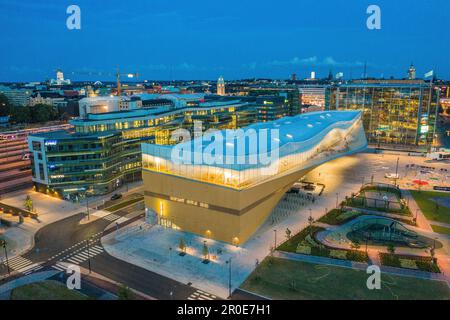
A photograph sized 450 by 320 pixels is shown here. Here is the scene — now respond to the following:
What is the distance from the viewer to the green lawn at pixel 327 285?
1710 inches

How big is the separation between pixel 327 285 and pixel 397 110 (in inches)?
4800

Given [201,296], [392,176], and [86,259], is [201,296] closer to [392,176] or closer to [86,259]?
[86,259]

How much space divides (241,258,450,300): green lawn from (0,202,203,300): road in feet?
28.5

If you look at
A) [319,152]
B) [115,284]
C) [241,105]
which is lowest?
[115,284]

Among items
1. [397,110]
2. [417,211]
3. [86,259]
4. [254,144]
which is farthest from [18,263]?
[397,110]

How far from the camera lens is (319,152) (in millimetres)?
85688

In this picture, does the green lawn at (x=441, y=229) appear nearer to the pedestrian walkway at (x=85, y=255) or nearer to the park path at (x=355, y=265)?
the park path at (x=355, y=265)

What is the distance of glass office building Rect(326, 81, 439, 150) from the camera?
141m

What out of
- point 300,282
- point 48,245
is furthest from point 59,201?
point 300,282

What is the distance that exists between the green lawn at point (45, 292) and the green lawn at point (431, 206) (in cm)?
6513

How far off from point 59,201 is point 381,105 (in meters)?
130

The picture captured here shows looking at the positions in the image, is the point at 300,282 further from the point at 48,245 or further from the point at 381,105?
the point at 381,105
